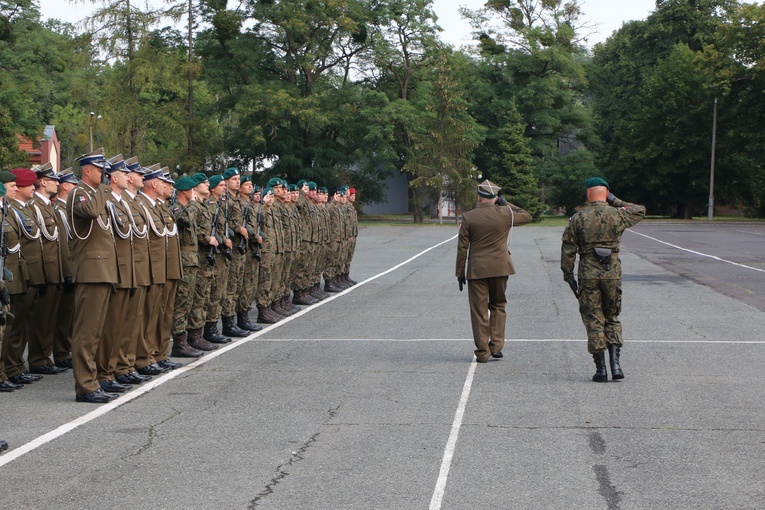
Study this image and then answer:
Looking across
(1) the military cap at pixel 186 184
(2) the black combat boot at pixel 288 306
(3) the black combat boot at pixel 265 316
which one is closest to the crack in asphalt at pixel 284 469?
(1) the military cap at pixel 186 184

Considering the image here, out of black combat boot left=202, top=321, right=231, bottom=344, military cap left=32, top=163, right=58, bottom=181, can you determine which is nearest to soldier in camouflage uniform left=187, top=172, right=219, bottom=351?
black combat boot left=202, top=321, right=231, bottom=344

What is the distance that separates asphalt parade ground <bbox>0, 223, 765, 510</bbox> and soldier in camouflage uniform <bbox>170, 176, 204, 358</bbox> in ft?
1.29

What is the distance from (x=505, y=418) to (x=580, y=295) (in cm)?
237

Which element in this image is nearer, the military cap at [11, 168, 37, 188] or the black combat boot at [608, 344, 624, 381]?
the black combat boot at [608, 344, 624, 381]

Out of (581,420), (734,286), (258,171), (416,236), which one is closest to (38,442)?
(581,420)

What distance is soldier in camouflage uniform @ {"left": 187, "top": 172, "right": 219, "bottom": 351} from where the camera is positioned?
11.5 m

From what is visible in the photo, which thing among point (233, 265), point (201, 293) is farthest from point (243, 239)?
point (201, 293)

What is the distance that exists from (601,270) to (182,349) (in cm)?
476

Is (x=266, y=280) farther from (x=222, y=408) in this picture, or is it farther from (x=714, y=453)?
(x=714, y=453)

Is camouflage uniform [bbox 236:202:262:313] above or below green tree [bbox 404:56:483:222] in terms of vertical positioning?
below

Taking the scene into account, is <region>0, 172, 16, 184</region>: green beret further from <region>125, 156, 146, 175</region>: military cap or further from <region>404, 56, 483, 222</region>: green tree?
<region>404, 56, 483, 222</region>: green tree

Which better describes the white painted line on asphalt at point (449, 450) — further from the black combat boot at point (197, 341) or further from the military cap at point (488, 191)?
the black combat boot at point (197, 341)

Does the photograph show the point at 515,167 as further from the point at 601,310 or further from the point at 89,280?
the point at 89,280

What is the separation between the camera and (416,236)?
47688 millimetres
